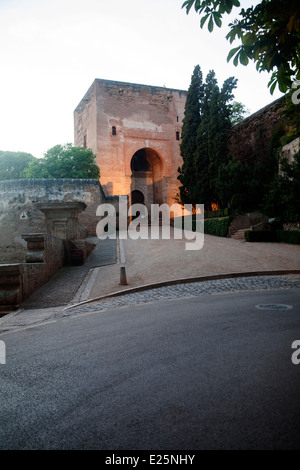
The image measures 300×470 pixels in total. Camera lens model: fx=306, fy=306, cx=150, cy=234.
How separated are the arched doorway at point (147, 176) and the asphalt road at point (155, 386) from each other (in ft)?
109

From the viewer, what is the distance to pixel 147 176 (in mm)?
39094

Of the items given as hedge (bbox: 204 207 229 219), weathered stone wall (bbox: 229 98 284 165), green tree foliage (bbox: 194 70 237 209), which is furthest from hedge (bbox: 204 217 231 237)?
weathered stone wall (bbox: 229 98 284 165)

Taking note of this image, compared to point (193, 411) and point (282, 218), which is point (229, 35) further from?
point (282, 218)

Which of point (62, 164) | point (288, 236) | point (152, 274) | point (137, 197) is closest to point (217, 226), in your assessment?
point (288, 236)

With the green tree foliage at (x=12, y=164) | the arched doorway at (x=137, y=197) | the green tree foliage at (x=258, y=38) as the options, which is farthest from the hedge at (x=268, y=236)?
the green tree foliage at (x=12, y=164)

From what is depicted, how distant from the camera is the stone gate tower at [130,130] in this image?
33.4 meters

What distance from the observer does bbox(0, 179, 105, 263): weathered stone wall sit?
789 inches

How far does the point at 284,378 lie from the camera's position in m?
2.45

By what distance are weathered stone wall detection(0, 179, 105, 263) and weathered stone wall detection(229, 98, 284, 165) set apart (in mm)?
11924

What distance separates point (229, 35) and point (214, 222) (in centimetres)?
1847

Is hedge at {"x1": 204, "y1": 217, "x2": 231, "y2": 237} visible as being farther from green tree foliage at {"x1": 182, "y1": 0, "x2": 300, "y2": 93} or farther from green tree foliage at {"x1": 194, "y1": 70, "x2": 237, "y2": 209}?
green tree foliage at {"x1": 182, "y1": 0, "x2": 300, "y2": 93}

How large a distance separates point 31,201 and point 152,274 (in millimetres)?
Answer: 13921

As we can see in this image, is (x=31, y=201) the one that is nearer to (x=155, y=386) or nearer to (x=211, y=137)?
(x=211, y=137)

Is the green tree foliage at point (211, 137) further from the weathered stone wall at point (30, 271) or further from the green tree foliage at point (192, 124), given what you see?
the weathered stone wall at point (30, 271)
